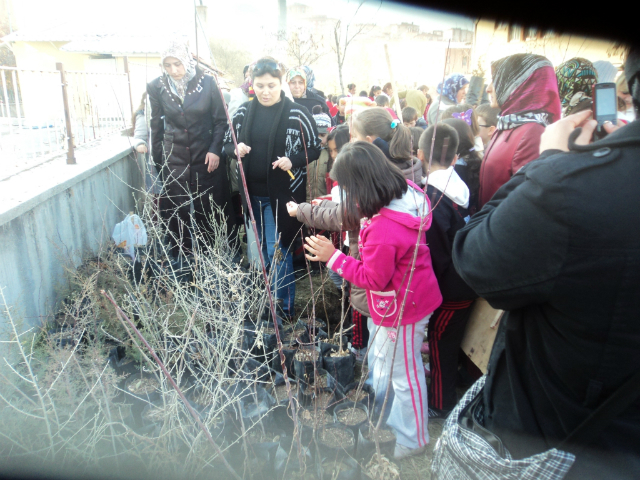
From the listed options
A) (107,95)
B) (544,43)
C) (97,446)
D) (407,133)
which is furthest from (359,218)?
(107,95)

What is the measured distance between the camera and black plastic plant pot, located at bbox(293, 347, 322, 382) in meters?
2.27

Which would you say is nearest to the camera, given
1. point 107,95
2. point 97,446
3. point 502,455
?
point 502,455

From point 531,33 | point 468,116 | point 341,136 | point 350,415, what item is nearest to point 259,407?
point 350,415

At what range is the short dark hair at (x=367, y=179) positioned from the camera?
1.84 metres

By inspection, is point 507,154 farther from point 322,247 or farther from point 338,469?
point 338,469

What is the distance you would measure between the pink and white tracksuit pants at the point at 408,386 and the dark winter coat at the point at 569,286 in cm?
98

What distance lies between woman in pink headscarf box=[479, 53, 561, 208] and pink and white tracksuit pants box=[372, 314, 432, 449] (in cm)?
83

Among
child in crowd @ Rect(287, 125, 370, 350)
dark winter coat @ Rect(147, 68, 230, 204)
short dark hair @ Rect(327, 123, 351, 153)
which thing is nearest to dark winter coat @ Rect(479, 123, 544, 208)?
child in crowd @ Rect(287, 125, 370, 350)

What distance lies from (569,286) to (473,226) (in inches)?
10.5

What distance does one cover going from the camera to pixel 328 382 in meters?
2.26

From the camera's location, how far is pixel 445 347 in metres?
2.23

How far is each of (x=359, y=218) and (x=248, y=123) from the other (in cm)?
157

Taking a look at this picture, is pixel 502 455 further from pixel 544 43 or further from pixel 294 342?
pixel 544 43

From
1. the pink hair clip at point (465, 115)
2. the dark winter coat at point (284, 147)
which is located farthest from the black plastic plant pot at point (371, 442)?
the pink hair clip at point (465, 115)
